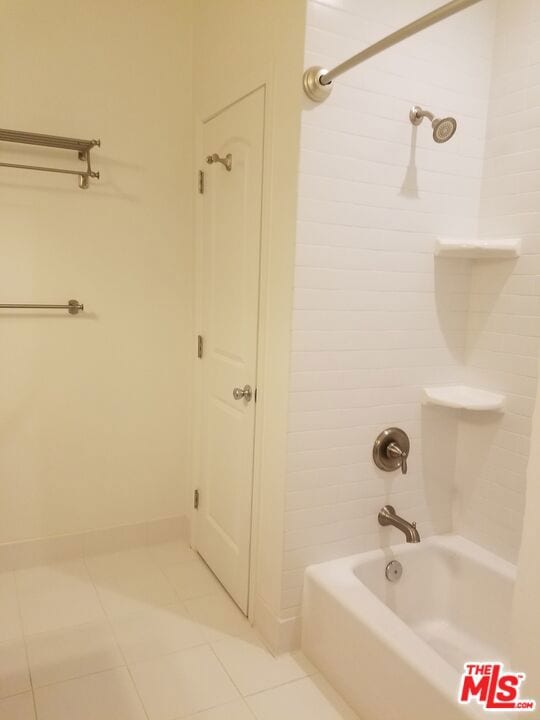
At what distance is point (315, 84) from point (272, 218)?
1.44ft

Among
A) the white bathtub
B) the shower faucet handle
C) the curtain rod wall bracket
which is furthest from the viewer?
the shower faucet handle

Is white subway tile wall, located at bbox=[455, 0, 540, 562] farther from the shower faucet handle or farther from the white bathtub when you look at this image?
the shower faucet handle

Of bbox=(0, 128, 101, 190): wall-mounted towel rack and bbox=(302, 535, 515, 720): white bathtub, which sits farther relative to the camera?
bbox=(0, 128, 101, 190): wall-mounted towel rack

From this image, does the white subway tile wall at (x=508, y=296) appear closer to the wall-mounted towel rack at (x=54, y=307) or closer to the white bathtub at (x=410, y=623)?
the white bathtub at (x=410, y=623)

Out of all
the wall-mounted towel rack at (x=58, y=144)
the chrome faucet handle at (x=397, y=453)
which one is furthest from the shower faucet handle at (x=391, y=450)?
the wall-mounted towel rack at (x=58, y=144)

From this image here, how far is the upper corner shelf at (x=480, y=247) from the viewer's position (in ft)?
6.13

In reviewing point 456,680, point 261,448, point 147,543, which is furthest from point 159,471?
point 456,680

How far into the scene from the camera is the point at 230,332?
221 centimetres

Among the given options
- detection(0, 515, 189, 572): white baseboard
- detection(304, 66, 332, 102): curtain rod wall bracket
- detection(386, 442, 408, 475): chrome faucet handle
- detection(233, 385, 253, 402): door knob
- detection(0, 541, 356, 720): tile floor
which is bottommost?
detection(0, 541, 356, 720): tile floor

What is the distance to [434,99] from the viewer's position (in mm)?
1884

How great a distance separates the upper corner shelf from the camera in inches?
73.5

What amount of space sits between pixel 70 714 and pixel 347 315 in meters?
1.56

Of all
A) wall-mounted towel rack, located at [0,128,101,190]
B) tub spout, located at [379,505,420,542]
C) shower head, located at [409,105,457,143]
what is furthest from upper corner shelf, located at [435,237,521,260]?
wall-mounted towel rack, located at [0,128,101,190]

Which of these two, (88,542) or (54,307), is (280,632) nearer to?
(88,542)
